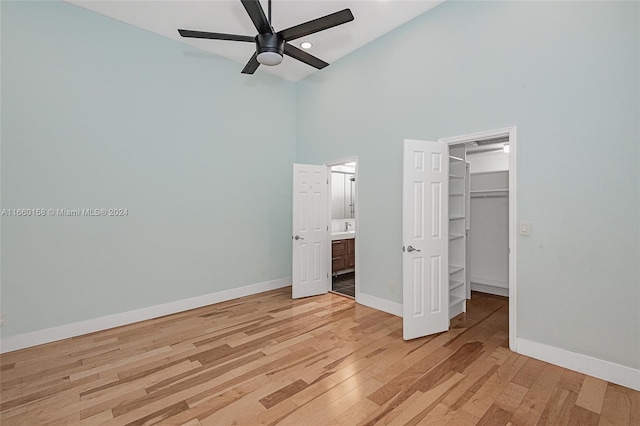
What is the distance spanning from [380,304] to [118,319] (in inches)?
136

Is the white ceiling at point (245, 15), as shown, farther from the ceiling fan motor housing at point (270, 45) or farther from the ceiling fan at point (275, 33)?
the ceiling fan motor housing at point (270, 45)

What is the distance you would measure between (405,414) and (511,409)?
2.58ft

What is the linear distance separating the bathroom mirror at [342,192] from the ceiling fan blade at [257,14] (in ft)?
12.4

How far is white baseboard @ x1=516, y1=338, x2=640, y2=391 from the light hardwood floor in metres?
0.07

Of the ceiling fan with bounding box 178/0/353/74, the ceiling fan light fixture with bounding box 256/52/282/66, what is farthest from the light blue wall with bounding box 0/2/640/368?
the ceiling fan light fixture with bounding box 256/52/282/66

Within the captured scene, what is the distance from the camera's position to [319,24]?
265cm

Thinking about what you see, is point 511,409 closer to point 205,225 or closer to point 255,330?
point 255,330

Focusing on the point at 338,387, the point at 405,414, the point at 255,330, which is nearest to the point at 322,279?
the point at 255,330

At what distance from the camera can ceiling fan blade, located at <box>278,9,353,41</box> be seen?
255cm

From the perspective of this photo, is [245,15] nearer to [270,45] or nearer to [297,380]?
[270,45]

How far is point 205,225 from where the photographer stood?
4.45 metres

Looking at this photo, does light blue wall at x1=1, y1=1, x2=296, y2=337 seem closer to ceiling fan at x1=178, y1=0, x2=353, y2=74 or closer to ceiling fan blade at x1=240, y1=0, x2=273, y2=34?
ceiling fan at x1=178, y1=0, x2=353, y2=74

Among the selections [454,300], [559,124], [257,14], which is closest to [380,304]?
[454,300]

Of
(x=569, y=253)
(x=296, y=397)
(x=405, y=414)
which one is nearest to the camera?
(x=405, y=414)
